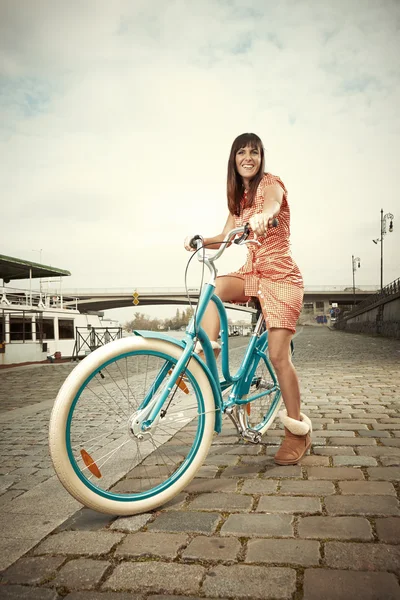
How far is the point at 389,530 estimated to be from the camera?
218 cm

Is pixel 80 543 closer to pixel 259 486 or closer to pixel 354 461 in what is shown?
pixel 259 486

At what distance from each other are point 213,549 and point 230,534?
15 cm

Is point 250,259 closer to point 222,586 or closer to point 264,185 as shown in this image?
point 264,185

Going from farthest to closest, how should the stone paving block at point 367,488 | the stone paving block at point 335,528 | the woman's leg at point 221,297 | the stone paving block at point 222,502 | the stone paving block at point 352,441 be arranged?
the stone paving block at point 352,441
the woman's leg at point 221,297
the stone paving block at point 367,488
the stone paving block at point 222,502
the stone paving block at point 335,528

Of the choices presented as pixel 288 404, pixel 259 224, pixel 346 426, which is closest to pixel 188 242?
pixel 259 224

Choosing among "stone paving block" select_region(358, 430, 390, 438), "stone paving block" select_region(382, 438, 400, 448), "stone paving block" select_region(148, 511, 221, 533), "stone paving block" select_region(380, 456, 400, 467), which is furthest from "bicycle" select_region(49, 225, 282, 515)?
"stone paving block" select_region(358, 430, 390, 438)

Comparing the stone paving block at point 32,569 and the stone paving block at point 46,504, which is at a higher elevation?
the stone paving block at point 32,569

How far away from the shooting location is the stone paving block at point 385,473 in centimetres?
289

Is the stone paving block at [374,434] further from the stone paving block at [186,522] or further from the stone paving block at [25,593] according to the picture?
the stone paving block at [25,593]

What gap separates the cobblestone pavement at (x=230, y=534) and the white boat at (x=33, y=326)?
632 inches

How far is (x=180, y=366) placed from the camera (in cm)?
261

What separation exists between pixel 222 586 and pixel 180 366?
3.49 feet

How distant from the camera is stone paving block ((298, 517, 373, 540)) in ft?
7.04

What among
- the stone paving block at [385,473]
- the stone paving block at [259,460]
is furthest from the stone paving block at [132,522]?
the stone paving block at [385,473]
